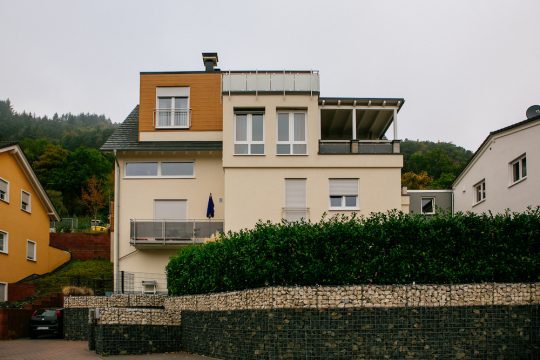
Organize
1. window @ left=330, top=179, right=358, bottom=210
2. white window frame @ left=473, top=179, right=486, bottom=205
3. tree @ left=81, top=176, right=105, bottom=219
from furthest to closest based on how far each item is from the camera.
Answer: tree @ left=81, top=176, right=105, bottom=219, white window frame @ left=473, top=179, right=486, bottom=205, window @ left=330, top=179, right=358, bottom=210

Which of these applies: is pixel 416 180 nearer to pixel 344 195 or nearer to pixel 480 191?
pixel 480 191

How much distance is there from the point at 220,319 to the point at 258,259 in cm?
228

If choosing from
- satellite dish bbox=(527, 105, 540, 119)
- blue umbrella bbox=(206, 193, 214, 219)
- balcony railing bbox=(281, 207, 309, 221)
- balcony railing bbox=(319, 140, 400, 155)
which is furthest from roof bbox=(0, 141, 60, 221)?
satellite dish bbox=(527, 105, 540, 119)

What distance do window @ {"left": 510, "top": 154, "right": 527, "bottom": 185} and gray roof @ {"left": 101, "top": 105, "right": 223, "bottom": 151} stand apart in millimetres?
12350

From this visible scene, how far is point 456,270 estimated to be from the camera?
1584cm

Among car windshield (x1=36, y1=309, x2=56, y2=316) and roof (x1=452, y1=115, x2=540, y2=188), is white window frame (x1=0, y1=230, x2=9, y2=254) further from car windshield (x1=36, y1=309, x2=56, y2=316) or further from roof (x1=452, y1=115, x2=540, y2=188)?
roof (x1=452, y1=115, x2=540, y2=188)

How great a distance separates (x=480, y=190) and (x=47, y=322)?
772 inches

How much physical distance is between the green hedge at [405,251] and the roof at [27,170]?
20.8 m

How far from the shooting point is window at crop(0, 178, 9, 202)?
33125 millimetres

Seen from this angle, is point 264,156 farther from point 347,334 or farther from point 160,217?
point 347,334

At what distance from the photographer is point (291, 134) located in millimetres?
29578

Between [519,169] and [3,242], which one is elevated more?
[519,169]

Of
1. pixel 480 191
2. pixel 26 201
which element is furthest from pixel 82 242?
pixel 480 191

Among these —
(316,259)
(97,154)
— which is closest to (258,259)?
(316,259)
